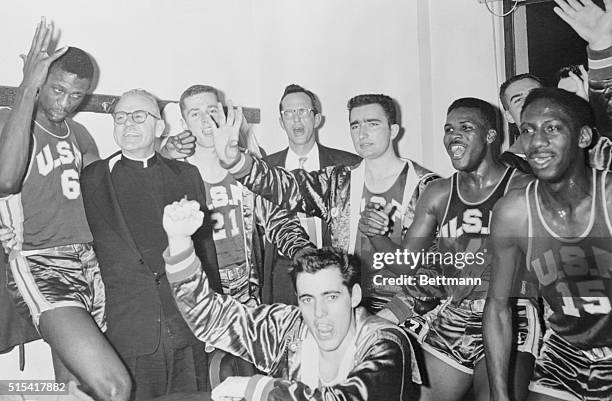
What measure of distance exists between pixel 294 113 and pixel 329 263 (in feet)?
1.73

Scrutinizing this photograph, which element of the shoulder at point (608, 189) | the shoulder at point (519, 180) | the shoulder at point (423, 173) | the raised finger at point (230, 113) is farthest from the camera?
the raised finger at point (230, 113)

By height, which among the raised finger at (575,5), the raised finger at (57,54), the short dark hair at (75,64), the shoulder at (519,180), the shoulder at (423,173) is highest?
the raised finger at (575,5)

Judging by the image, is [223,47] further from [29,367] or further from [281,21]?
[29,367]

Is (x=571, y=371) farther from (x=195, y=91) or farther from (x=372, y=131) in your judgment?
(x=195, y=91)

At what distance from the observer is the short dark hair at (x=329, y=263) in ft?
8.05

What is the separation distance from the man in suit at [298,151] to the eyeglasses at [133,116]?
17.4 inches

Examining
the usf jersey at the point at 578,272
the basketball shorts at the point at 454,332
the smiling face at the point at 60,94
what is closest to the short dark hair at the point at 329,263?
the basketball shorts at the point at 454,332

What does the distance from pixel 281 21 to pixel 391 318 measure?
3.54ft

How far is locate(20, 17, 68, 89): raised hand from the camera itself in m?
2.54

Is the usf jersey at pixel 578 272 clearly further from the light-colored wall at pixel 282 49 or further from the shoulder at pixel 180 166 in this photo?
the shoulder at pixel 180 166

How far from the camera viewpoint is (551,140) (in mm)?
2291

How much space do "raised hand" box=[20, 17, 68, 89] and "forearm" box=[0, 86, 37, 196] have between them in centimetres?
4

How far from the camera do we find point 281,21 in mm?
2594

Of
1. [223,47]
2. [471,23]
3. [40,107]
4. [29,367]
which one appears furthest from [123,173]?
[471,23]
